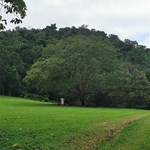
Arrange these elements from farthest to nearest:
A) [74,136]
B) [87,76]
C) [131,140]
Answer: [87,76] → [74,136] → [131,140]

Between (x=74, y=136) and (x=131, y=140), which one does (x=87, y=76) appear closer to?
(x=74, y=136)

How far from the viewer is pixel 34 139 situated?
51.0ft

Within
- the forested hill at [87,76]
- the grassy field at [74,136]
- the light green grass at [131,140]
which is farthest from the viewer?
the forested hill at [87,76]

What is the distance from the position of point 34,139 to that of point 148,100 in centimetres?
4059

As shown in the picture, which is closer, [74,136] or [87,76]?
[74,136]

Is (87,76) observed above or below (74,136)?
above

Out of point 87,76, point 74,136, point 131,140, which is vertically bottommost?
point 131,140

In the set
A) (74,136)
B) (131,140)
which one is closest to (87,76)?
(74,136)

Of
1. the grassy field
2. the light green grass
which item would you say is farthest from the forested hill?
the light green grass

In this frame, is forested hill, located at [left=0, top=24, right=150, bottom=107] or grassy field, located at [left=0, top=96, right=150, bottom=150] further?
forested hill, located at [left=0, top=24, right=150, bottom=107]

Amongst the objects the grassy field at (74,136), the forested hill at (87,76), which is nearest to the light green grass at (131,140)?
the grassy field at (74,136)

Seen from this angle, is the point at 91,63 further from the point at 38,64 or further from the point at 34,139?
the point at 34,139

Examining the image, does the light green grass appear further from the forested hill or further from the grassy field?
the forested hill

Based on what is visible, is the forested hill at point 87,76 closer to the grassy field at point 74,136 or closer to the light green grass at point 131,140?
the grassy field at point 74,136
